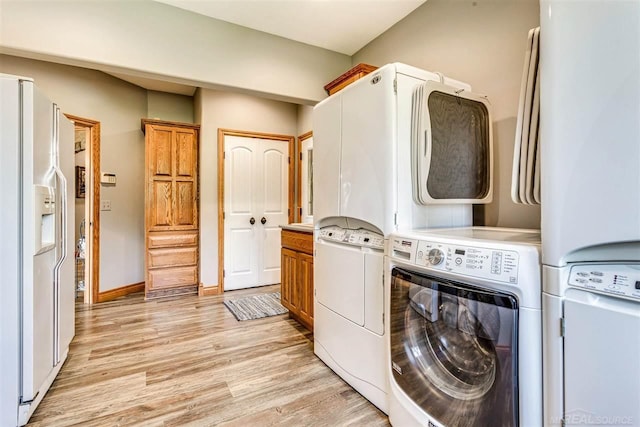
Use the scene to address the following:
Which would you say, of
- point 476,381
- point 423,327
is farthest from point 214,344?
point 476,381

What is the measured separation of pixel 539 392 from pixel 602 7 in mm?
1160

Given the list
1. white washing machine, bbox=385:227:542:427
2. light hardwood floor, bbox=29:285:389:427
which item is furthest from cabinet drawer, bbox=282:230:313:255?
white washing machine, bbox=385:227:542:427

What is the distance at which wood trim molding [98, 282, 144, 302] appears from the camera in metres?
3.70

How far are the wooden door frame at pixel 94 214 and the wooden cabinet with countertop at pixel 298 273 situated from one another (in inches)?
91.1

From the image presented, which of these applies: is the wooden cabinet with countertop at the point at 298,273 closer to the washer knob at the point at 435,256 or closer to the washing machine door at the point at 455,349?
the washing machine door at the point at 455,349

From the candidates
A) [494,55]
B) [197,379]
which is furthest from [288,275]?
[494,55]

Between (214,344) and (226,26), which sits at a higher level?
(226,26)

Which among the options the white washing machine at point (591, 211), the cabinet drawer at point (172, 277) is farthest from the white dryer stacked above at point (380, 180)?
the cabinet drawer at point (172, 277)

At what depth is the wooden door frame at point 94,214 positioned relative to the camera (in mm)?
3602

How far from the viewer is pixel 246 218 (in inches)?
171

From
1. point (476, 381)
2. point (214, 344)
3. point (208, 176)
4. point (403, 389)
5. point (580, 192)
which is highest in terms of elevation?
point (208, 176)

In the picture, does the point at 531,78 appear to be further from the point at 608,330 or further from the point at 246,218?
the point at 246,218

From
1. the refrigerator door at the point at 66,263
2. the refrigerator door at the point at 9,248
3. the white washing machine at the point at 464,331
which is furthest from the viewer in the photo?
the refrigerator door at the point at 66,263

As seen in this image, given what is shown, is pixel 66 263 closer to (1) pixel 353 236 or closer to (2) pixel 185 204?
(2) pixel 185 204
